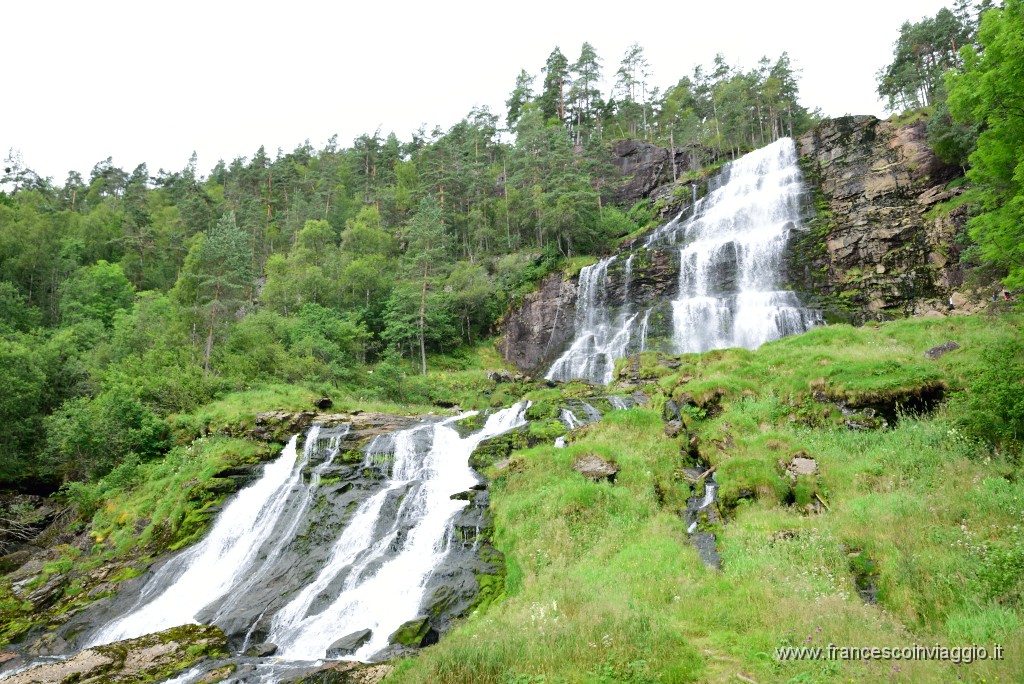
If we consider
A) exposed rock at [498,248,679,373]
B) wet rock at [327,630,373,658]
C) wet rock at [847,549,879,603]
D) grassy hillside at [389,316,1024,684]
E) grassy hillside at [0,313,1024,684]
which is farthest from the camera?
exposed rock at [498,248,679,373]

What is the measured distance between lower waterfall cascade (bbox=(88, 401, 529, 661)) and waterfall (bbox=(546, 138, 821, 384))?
1622cm

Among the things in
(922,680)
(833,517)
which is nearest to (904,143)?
(833,517)

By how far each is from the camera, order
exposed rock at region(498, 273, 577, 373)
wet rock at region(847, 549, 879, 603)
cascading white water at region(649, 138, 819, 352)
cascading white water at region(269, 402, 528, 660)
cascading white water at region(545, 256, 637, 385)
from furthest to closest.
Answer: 1. exposed rock at region(498, 273, 577, 373)
2. cascading white water at region(545, 256, 637, 385)
3. cascading white water at region(649, 138, 819, 352)
4. cascading white water at region(269, 402, 528, 660)
5. wet rock at region(847, 549, 879, 603)

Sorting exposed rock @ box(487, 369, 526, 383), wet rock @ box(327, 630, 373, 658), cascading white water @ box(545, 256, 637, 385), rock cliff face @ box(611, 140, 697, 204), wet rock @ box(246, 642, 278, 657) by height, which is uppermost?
rock cliff face @ box(611, 140, 697, 204)

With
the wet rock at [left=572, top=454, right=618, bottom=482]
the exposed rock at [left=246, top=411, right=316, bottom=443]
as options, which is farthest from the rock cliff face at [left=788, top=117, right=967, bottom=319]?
the exposed rock at [left=246, top=411, right=316, bottom=443]

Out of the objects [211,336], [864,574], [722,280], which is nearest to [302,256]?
[211,336]

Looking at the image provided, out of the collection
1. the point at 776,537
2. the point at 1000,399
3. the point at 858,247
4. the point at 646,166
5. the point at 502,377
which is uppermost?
the point at 646,166

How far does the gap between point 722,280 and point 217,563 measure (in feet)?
107

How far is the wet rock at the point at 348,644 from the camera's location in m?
9.38

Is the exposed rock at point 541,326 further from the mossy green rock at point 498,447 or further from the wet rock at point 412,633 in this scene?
the wet rock at point 412,633

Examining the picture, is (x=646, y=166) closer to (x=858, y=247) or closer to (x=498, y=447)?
(x=858, y=247)

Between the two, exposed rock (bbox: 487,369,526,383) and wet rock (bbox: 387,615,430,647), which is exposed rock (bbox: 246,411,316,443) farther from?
exposed rock (bbox: 487,369,526,383)

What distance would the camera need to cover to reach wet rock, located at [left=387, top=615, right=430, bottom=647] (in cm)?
938

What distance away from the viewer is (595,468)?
1312cm
